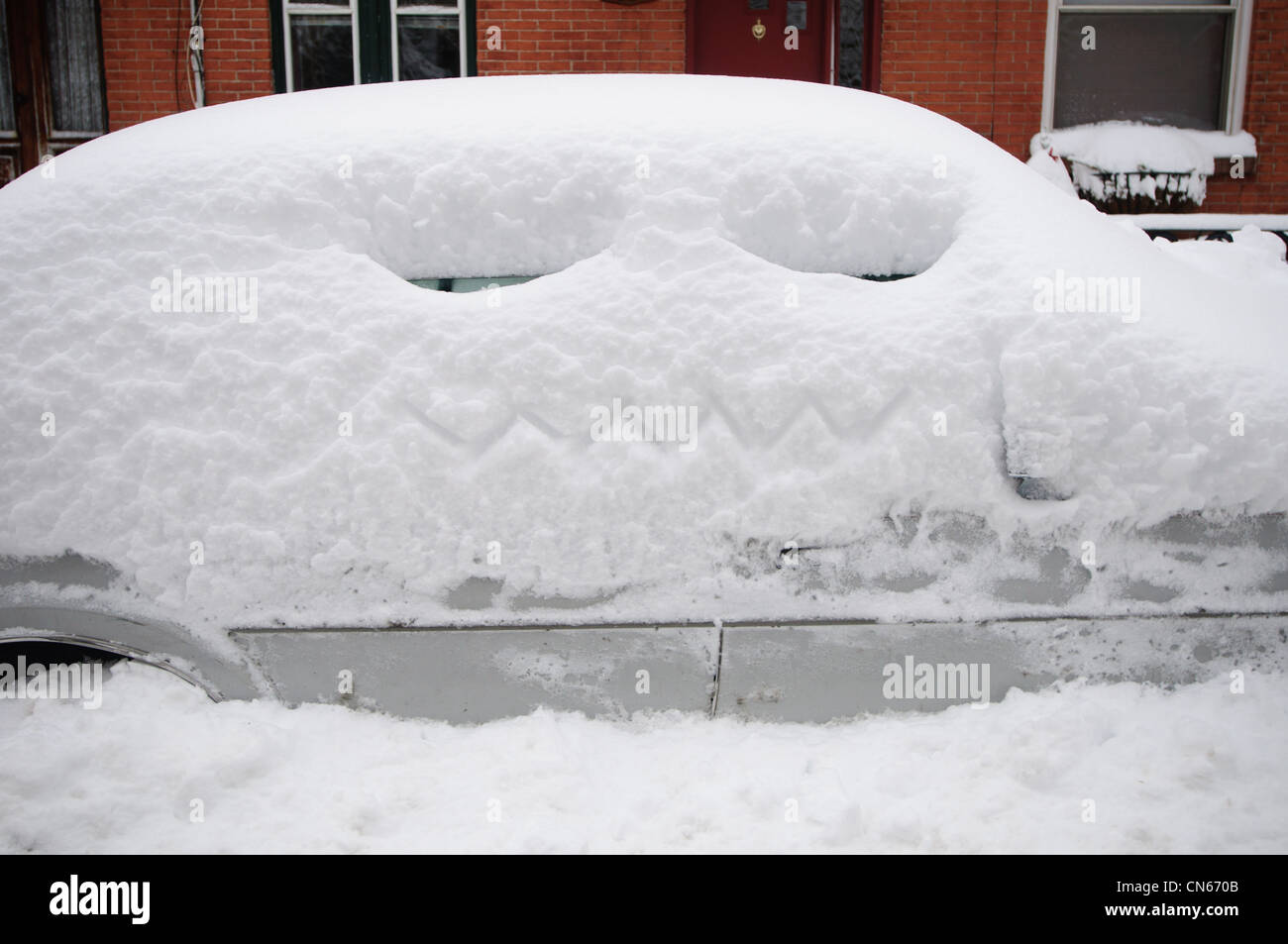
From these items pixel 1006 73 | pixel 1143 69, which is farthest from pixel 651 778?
pixel 1143 69

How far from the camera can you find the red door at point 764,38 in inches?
287

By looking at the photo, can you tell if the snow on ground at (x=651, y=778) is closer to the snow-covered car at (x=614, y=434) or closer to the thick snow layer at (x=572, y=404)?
the snow-covered car at (x=614, y=434)

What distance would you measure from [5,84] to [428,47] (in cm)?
349

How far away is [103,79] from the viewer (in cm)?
722

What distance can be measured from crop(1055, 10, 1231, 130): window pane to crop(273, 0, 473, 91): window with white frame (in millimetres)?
5222

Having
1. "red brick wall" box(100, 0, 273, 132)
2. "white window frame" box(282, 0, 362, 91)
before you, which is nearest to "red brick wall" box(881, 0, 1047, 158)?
"white window frame" box(282, 0, 362, 91)

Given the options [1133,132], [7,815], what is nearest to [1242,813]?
[7,815]

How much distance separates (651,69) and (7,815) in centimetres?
688

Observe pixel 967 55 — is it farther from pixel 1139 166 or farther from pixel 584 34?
pixel 584 34

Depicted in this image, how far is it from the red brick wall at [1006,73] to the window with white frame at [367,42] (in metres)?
3.69

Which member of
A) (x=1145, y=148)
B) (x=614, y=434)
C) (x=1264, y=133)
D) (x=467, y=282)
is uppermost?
(x=1264, y=133)

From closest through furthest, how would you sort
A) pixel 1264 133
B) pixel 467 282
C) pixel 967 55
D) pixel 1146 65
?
pixel 467 282 → pixel 967 55 → pixel 1264 133 → pixel 1146 65

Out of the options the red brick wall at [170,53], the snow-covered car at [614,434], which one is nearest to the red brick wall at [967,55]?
the red brick wall at [170,53]

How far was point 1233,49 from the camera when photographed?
296 inches
